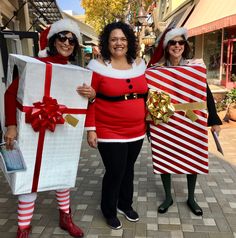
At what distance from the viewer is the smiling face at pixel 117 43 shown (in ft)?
8.50

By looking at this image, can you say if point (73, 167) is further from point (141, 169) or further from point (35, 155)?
point (141, 169)

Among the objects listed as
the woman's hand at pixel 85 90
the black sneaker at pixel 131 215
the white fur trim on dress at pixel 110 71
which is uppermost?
the white fur trim on dress at pixel 110 71

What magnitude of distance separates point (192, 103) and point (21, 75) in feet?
5.09

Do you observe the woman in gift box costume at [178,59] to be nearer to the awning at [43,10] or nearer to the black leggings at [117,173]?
the black leggings at [117,173]

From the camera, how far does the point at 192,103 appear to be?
286cm

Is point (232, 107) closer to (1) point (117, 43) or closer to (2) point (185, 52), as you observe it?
(2) point (185, 52)

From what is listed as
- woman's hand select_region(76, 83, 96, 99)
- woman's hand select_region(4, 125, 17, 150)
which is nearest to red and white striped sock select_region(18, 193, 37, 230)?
woman's hand select_region(4, 125, 17, 150)

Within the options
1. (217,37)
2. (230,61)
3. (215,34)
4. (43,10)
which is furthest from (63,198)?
(215,34)

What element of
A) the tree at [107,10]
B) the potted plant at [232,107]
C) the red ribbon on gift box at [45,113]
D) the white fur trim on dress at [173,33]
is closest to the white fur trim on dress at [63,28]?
the red ribbon on gift box at [45,113]

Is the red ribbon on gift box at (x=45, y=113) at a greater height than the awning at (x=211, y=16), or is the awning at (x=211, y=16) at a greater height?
the awning at (x=211, y=16)

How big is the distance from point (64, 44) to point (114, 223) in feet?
5.50

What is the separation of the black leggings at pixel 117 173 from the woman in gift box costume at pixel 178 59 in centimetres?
41

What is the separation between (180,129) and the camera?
2.96 metres

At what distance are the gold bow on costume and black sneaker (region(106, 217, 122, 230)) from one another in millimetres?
989
